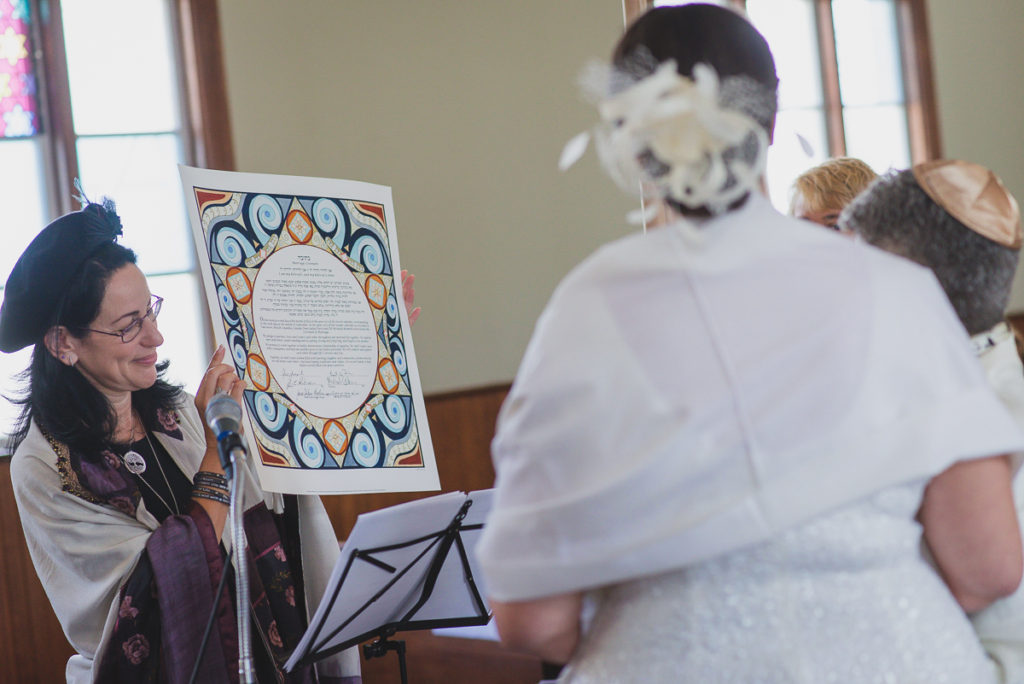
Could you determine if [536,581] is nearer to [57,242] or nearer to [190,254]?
[57,242]

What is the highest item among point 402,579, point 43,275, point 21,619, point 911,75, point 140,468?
point 911,75

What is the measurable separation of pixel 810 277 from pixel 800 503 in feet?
0.74

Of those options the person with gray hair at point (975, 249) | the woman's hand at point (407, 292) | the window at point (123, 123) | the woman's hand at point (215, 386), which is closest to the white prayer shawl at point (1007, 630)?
the person with gray hair at point (975, 249)

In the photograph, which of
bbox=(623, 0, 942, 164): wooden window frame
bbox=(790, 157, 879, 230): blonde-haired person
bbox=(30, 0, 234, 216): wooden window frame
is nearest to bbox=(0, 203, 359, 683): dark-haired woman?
bbox=(790, 157, 879, 230): blonde-haired person

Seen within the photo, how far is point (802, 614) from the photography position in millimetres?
1071

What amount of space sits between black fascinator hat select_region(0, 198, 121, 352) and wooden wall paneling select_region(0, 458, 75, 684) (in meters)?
1.76

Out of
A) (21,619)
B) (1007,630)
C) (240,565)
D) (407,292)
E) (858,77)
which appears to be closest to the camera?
(1007,630)

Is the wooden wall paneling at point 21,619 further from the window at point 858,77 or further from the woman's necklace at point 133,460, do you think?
the window at point 858,77

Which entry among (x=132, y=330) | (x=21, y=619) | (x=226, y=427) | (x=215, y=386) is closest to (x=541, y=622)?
(x=226, y=427)

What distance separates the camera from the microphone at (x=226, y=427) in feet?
5.02

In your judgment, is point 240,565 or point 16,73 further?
point 16,73

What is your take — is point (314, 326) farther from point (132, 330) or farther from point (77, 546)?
point (77, 546)

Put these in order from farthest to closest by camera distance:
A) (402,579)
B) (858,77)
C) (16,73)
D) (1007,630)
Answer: (858,77)
(16,73)
(402,579)
(1007,630)

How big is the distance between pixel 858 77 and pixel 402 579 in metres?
5.28
